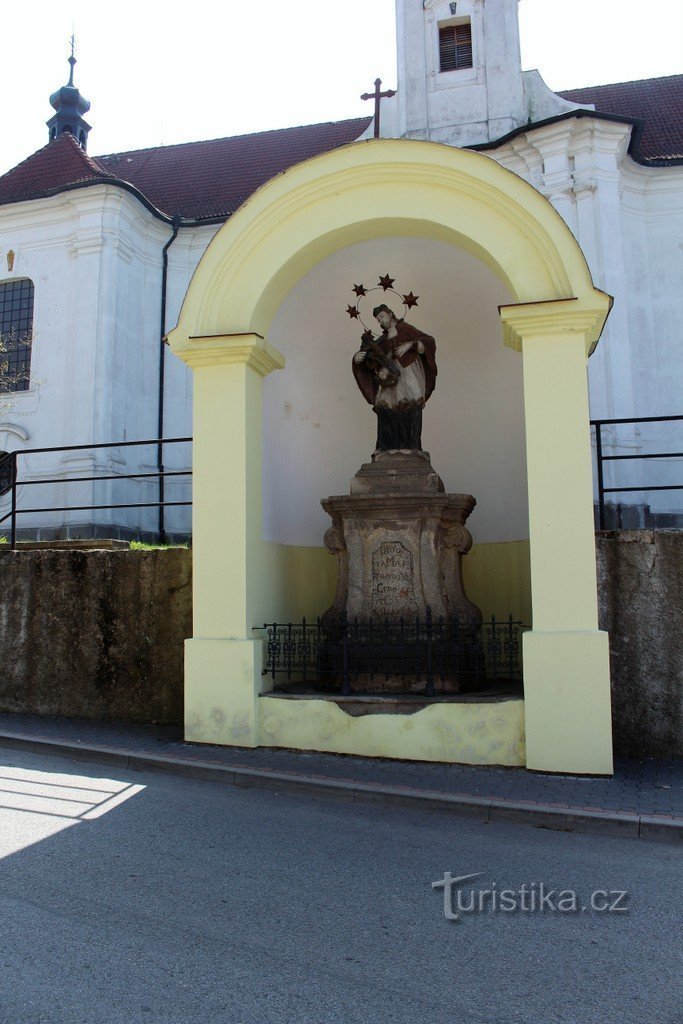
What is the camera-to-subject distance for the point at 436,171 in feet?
23.3

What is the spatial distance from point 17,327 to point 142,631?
45.0 ft

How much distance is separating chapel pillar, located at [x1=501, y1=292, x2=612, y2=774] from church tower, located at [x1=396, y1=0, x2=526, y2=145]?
11881 mm

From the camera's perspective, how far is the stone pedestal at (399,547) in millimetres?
7184

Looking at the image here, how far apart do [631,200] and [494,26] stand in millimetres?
4667

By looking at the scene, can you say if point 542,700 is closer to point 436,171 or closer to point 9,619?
point 436,171

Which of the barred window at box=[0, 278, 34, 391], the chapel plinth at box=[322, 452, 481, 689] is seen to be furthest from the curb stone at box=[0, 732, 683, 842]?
the barred window at box=[0, 278, 34, 391]

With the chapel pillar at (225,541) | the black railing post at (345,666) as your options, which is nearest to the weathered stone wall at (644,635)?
the black railing post at (345,666)

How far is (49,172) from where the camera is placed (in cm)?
1984

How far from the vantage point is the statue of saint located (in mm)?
7824

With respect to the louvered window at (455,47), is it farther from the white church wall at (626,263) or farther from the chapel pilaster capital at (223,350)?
the chapel pilaster capital at (223,350)

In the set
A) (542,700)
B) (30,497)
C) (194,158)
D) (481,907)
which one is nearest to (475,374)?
(542,700)

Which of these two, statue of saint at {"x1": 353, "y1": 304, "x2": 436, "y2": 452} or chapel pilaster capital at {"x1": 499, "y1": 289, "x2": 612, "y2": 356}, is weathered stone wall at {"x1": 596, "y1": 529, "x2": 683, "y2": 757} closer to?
chapel pilaster capital at {"x1": 499, "y1": 289, "x2": 612, "y2": 356}

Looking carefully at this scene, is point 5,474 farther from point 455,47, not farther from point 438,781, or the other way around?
point 455,47

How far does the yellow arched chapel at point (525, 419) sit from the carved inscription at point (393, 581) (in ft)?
3.29
